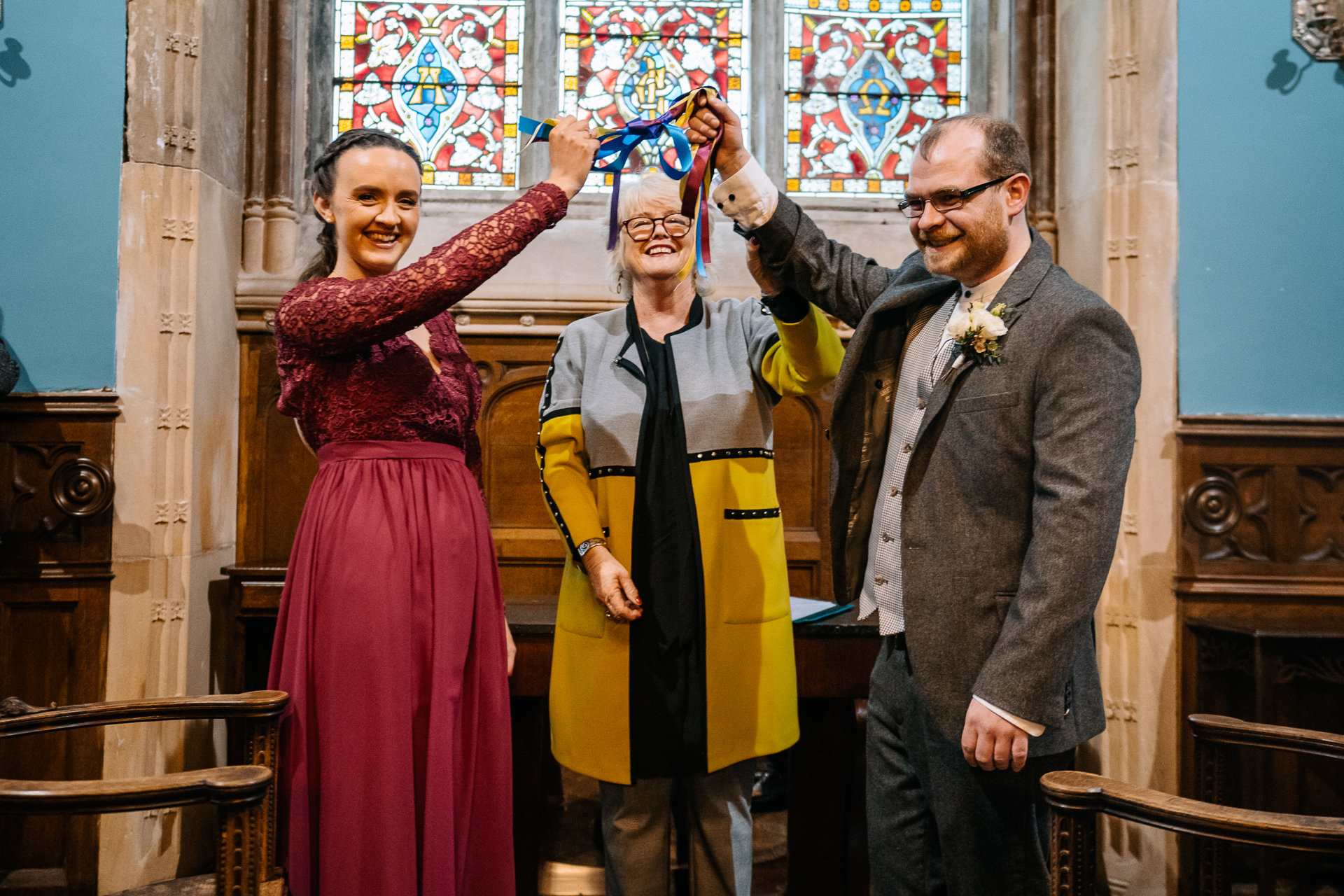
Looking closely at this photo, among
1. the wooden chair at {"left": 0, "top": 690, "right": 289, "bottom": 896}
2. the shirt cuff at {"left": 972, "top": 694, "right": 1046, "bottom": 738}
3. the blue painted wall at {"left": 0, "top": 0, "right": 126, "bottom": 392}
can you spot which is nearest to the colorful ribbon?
the shirt cuff at {"left": 972, "top": 694, "right": 1046, "bottom": 738}

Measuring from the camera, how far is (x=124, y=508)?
2885 millimetres

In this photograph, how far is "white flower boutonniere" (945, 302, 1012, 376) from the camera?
59.1 inches

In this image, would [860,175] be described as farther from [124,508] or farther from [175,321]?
[124,508]

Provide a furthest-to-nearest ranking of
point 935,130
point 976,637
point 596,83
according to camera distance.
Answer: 1. point 596,83
2. point 935,130
3. point 976,637

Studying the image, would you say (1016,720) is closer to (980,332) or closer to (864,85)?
(980,332)

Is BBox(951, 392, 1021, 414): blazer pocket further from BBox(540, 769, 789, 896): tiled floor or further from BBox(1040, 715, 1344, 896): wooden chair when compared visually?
BBox(540, 769, 789, 896): tiled floor

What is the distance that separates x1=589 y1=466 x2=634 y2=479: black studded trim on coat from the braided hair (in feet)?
2.19

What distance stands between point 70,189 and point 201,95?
0.49 meters

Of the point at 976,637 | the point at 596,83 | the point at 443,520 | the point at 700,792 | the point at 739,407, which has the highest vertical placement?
the point at 596,83

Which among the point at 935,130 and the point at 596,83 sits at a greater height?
the point at 596,83

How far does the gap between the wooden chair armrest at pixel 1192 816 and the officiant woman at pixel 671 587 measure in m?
0.77

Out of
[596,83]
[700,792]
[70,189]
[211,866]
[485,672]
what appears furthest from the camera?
[596,83]

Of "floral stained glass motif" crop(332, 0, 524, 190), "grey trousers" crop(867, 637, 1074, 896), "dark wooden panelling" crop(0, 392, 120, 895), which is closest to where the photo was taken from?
"grey trousers" crop(867, 637, 1074, 896)

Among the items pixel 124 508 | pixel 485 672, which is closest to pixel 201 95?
pixel 124 508
